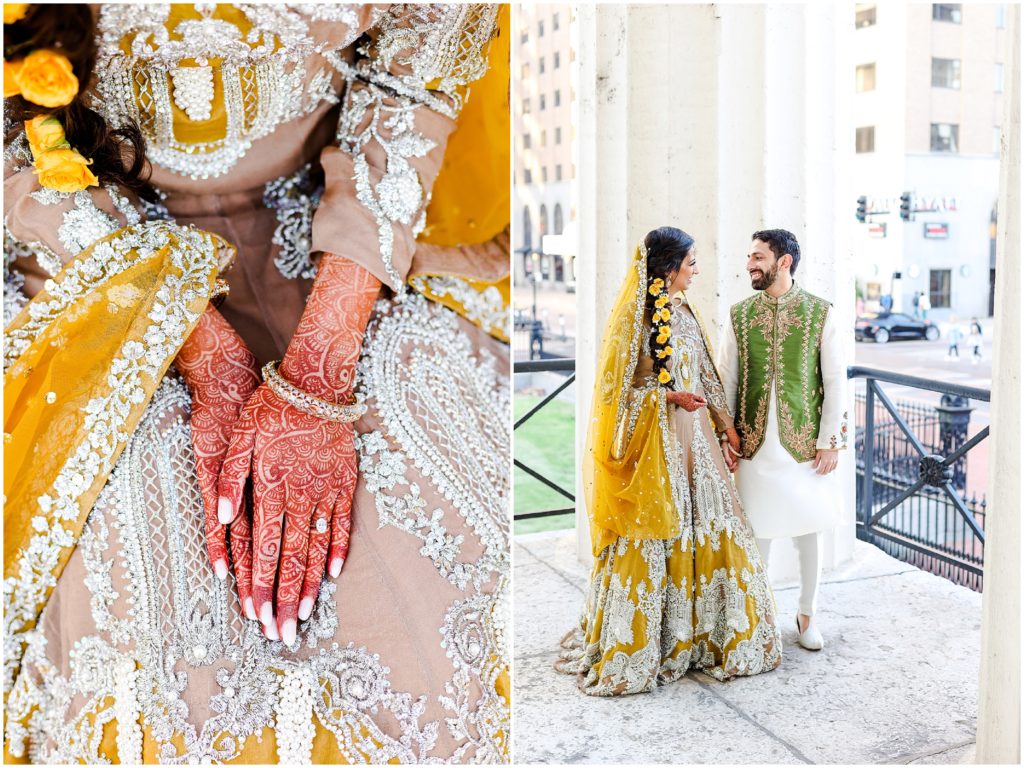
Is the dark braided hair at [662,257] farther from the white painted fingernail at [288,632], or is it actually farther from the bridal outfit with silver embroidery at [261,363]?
the white painted fingernail at [288,632]

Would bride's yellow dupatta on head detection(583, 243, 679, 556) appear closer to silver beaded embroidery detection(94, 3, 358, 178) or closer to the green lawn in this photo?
silver beaded embroidery detection(94, 3, 358, 178)

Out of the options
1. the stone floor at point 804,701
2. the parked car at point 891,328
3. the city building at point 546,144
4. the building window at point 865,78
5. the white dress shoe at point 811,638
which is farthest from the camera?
the city building at point 546,144

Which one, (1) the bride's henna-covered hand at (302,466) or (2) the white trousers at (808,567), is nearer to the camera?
(1) the bride's henna-covered hand at (302,466)

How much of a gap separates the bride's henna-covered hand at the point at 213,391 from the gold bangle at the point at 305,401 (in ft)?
0.16

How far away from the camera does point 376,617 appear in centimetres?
105

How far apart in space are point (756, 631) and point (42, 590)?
187cm

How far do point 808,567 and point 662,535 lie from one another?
617mm

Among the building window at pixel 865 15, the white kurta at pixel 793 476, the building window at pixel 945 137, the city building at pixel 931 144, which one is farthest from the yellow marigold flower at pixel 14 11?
the building window at pixel 945 137

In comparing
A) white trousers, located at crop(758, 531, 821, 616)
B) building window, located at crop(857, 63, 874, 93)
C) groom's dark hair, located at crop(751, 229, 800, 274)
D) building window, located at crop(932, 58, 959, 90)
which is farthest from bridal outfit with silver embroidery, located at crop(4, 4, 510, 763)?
building window, located at crop(932, 58, 959, 90)

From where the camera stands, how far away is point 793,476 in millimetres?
2496

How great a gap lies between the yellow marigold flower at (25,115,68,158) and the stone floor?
155cm

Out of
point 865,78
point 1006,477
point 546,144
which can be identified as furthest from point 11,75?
point 546,144

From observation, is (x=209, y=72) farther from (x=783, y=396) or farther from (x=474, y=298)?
(x=783, y=396)

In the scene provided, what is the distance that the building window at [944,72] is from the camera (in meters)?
20.0
